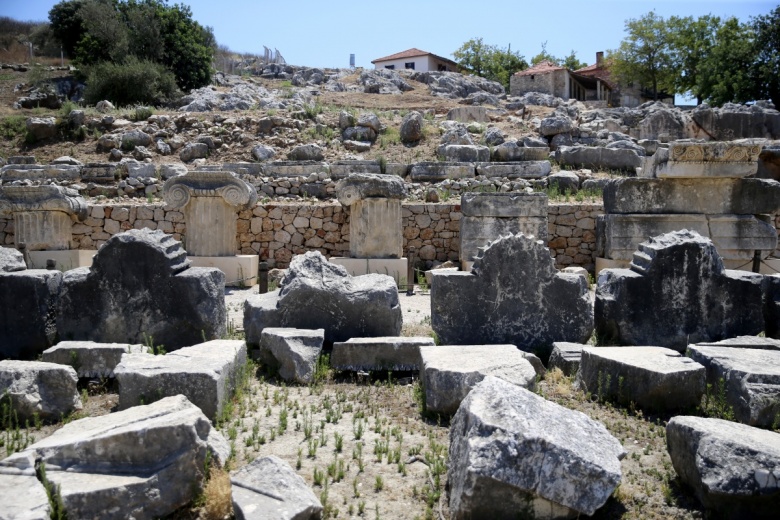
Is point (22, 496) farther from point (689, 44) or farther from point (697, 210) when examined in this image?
point (689, 44)

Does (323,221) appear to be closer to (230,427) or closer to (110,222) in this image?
(110,222)

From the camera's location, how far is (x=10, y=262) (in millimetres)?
5887

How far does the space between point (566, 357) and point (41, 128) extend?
683 inches

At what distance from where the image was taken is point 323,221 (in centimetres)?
1253

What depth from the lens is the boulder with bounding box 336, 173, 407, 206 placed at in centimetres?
1037

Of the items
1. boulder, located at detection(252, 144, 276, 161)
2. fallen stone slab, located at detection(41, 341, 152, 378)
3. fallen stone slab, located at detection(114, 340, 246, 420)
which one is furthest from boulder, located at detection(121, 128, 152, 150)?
fallen stone slab, located at detection(114, 340, 246, 420)

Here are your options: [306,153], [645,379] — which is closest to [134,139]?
[306,153]

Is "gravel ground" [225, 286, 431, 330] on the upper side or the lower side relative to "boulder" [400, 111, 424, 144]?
lower

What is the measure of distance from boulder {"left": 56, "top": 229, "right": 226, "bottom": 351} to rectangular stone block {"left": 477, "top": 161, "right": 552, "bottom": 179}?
10.2m

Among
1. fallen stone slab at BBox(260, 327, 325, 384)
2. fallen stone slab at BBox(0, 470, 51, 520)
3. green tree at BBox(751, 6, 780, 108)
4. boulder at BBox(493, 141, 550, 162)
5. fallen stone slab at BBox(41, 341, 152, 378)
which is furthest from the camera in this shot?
green tree at BBox(751, 6, 780, 108)

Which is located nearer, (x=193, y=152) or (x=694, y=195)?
→ (x=694, y=195)

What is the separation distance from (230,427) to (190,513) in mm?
1026

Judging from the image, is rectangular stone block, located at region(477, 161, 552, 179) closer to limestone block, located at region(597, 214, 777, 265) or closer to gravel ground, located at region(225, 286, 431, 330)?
limestone block, located at region(597, 214, 777, 265)

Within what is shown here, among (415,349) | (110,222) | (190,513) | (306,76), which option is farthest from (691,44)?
(190,513)
